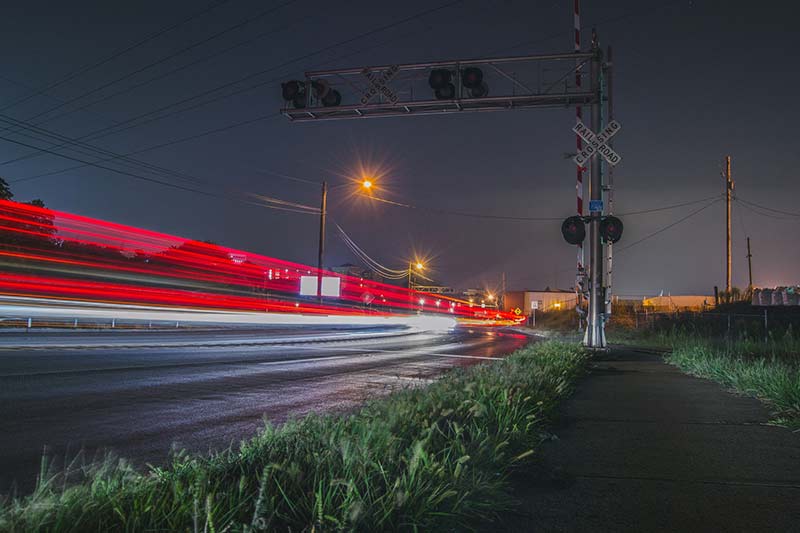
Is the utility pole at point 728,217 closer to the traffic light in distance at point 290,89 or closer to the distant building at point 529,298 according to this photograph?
the traffic light in distance at point 290,89

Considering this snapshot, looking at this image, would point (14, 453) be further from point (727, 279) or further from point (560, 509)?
point (727, 279)

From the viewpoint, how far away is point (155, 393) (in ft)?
28.1

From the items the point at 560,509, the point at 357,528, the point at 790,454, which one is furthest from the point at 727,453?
the point at 357,528

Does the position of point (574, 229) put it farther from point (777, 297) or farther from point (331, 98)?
point (777, 297)

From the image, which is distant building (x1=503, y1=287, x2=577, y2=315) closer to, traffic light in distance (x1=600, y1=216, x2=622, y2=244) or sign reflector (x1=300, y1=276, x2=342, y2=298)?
sign reflector (x1=300, y1=276, x2=342, y2=298)

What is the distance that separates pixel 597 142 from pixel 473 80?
12.9 feet

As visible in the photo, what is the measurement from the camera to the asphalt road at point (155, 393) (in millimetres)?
5438

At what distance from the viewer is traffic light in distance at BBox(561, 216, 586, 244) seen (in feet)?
53.6

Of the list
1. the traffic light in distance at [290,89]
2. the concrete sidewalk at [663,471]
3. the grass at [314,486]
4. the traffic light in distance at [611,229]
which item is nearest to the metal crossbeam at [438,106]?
the traffic light in distance at [290,89]

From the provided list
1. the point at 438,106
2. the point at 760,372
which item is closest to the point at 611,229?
the point at 438,106

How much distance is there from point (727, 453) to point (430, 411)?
2694 mm

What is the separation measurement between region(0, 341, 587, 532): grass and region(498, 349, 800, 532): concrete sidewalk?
32 centimetres

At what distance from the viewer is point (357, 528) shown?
2820 mm

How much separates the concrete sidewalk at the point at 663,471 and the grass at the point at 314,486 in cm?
32
